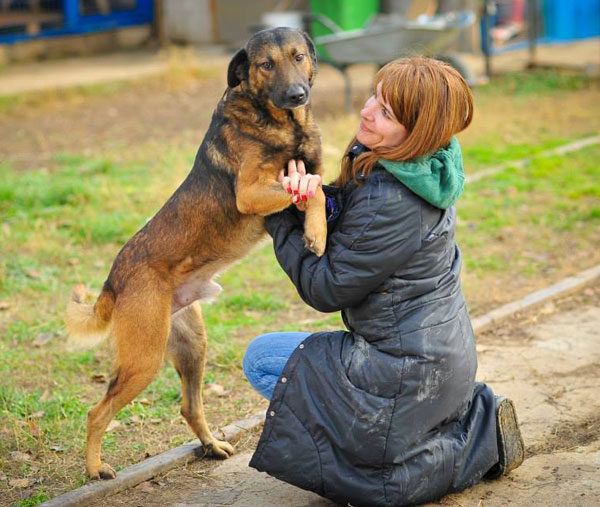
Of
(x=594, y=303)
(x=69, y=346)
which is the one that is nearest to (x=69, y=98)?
(x=69, y=346)

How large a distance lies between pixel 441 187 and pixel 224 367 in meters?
2.25

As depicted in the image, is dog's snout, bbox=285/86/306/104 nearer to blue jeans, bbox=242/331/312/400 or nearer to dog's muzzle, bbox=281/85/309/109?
dog's muzzle, bbox=281/85/309/109

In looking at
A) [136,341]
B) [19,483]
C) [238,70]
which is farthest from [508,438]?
[19,483]

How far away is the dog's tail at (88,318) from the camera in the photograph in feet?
12.5

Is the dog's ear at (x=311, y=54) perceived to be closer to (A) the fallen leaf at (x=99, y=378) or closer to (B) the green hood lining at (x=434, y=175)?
(B) the green hood lining at (x=434, y=175)

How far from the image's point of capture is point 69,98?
1221cm

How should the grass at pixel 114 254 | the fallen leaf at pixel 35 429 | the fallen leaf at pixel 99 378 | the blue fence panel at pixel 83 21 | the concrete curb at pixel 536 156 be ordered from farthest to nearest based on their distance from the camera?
the blue fence panel at pixel 83 21, the concrete curb at pixel 536 156, the fallen leaf at pixel 99 378, the grass at pixel 114 254, the fallen leaf at pixel 35 429

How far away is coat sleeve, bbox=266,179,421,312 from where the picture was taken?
311 centimetres

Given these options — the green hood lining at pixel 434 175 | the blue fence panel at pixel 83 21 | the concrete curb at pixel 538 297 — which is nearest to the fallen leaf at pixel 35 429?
the green hood lining at pixel 434 175

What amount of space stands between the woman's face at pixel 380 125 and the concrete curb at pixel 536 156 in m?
5.12

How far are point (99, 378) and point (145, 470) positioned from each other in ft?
3.85

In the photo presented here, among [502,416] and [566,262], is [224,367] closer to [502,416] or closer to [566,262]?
[502,416]

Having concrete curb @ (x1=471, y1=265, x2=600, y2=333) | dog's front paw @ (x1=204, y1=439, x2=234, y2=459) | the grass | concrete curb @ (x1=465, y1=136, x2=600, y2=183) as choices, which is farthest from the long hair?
concrete curb @ (x1=465, y1=136, x2=600, y2=183)

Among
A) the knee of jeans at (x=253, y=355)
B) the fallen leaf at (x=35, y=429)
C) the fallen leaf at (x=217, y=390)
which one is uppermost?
the knee of jeans at (x=253, y=355)
